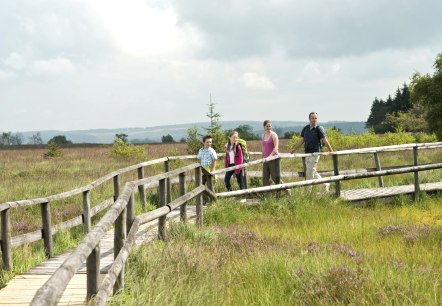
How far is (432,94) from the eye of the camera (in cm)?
3612

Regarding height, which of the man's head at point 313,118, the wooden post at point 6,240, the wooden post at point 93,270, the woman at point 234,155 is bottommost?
the wooden post at point 6,240

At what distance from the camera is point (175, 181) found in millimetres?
12867

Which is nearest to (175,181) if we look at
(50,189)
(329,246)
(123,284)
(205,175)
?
(205,175)

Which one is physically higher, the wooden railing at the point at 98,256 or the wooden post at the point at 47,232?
the wooden railing at the point at 98,256

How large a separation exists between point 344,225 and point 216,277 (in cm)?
387

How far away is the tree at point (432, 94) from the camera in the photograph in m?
35.2

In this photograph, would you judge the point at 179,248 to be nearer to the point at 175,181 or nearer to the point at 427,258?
the point at 427,258

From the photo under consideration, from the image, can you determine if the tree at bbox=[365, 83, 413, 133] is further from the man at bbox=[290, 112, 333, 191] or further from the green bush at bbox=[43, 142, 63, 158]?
the man at bbox=[290, 112, 333, 191]

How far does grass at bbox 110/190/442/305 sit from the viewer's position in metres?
4.37

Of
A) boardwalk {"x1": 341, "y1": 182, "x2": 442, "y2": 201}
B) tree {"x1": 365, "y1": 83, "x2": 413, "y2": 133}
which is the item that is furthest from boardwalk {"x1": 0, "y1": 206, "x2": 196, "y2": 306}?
tree {"x1": 365, "y1": 83, "x2": 413, "y2": 133}

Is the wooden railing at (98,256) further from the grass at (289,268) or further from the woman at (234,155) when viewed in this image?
the woman at (234,155)

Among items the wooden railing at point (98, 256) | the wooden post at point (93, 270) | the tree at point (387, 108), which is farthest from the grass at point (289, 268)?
the tree at point (387, 108)

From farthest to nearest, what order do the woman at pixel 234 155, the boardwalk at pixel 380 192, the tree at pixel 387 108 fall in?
the tree at pixel 387 108, the woman at pixel 234 155, the boardwalk at pixel 380 192

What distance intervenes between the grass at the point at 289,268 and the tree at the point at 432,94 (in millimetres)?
30085
